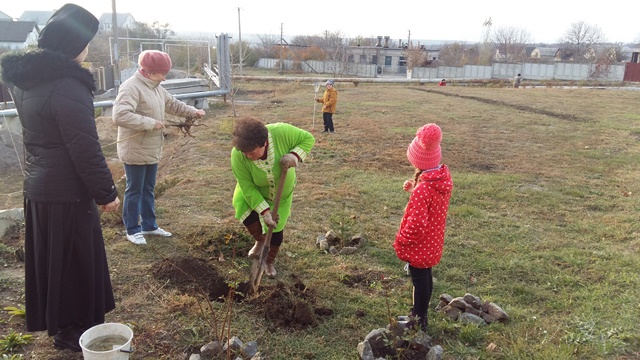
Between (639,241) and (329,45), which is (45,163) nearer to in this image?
(639,241)

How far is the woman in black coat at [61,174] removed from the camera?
8.38 feet

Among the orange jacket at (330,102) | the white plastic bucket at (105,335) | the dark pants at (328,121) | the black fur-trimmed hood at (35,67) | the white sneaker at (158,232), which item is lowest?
the white sneaker at (158,232)

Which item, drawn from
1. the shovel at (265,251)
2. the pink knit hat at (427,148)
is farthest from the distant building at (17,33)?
the pink knit hat at (427,148)

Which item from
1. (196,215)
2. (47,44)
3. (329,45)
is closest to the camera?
(47,44)

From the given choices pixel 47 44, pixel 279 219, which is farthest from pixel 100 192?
pixel 279 219

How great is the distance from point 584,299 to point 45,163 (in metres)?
3.79

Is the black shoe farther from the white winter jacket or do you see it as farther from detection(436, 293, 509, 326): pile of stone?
detection(436, 293, 509, 326): pile of stone

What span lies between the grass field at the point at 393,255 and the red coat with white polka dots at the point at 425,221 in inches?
14.7

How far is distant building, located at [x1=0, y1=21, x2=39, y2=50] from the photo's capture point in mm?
50969

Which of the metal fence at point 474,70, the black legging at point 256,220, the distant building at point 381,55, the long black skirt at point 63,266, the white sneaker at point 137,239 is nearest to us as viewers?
the long black skirt at point 63,266

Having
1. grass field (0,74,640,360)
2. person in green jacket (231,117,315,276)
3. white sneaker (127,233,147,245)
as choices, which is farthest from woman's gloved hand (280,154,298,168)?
white sneaker (127,233,147,245)

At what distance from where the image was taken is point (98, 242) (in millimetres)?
2877

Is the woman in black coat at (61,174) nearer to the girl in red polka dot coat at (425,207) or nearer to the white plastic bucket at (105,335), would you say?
the white plastic bucket at (105,335)

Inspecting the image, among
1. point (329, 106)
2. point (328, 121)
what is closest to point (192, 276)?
point (329, 106)
